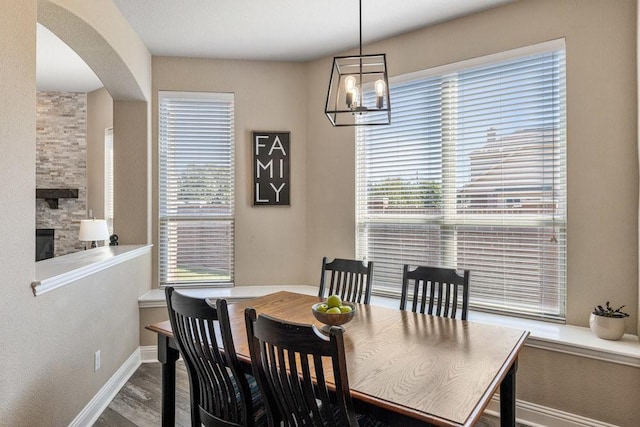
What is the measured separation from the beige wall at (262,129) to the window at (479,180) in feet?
2.35

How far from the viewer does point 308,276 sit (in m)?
4.14

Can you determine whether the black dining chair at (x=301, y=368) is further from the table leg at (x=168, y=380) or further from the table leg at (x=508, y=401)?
the table leg at (x=508, y=401)

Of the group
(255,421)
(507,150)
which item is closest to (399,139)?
(507,150)

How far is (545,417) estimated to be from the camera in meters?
2.53

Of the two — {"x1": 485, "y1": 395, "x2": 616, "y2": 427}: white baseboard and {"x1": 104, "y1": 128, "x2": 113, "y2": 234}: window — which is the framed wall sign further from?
{"x1": 104, "y1": 128, "x2": 113, "y2": 234}: window

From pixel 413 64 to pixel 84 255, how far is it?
3135 mm

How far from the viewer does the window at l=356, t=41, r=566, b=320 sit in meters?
2.83

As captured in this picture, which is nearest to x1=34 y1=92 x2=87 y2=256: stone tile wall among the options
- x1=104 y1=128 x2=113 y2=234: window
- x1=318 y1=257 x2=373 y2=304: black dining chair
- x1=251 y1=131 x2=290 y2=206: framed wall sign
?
x1=104 y1=128 x2=113 y2=234: window

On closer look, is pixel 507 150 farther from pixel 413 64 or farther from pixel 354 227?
pixel 354 227

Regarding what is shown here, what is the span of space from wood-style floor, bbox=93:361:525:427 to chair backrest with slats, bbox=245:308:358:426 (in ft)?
4.80

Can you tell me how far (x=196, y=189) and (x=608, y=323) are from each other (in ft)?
11.8

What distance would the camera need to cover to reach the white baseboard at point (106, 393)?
2492 mm

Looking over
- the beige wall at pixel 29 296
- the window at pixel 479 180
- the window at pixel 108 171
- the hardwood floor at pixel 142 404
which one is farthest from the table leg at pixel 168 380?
the window at pixel 108 171

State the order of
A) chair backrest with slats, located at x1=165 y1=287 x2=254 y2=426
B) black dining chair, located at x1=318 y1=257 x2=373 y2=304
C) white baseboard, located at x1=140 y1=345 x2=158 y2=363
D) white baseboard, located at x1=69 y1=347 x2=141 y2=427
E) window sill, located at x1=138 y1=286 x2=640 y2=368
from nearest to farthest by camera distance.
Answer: chair backrest with slats, located at x1=165 y1=287 x2=254 y2=426
window sill, located at x1=138 y1=286 x2=640 y2=368
white baseboard, located at x1=69 y1=347 x2=141 y2=427
black dining chair, located at x1=318 y1=257 x2=373 y2=304
white baseboard, located at x1=140 y1=345 x2=158 y2=363
